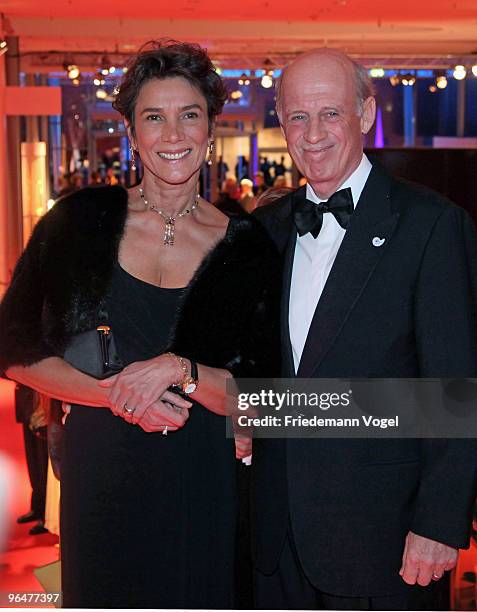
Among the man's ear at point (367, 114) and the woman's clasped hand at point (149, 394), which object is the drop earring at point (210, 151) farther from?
the woman's clasped hand at point (149, 394)

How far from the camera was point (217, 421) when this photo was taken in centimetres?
219

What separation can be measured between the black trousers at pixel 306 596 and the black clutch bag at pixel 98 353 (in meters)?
0.55

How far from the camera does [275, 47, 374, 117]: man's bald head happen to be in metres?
2.10

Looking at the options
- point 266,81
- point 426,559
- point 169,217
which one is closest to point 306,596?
point 426,559

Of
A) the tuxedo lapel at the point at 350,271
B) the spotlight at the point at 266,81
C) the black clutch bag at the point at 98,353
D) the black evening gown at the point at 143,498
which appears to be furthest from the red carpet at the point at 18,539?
the spotlight at the point at 266,81

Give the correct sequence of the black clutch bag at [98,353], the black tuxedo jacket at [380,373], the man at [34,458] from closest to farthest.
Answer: the black tuxedo jacket at [380,373]
the black clutch bag at [98,353]
the man at [34,458]

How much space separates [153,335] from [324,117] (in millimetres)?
618

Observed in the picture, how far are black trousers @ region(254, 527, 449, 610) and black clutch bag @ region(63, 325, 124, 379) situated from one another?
0.55 meters

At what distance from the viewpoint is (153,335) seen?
209cm

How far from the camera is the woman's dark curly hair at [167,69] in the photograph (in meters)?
2.11

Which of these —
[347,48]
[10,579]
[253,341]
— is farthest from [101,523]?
[347,48]

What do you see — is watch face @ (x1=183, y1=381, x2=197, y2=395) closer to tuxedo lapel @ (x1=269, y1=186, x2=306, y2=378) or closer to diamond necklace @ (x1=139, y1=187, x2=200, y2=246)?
tuxedo lapel @ (x1=269, y1=186, x2=306, y2=378)

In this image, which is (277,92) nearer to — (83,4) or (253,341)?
(253,341)

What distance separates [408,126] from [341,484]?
18.8 m
